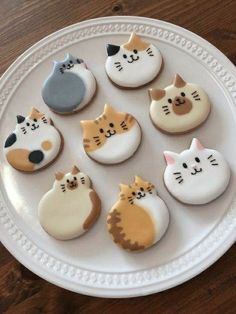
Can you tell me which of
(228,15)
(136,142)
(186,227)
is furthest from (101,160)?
(228,15)

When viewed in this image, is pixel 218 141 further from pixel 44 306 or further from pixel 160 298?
pixel 44 306

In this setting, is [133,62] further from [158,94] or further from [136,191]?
[136,191]

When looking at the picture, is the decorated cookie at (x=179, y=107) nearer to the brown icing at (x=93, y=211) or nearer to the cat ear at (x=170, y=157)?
the cat ear at (x=170, y=157)

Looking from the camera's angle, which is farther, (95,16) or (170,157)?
(95,16)

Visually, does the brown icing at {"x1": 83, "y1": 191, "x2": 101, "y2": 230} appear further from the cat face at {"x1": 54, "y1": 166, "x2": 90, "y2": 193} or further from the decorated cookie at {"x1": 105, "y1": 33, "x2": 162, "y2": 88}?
the decorated cookie at {"x1": 105, "y1": 33, "x2": 162, "y2": 88}

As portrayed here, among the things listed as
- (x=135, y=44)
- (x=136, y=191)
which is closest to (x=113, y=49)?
(x=135, y=44)

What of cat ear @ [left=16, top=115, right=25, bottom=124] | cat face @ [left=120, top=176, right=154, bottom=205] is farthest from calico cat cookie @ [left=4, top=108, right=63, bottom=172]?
cat face @ [left=120, top=176, right=154, bottom=205]
